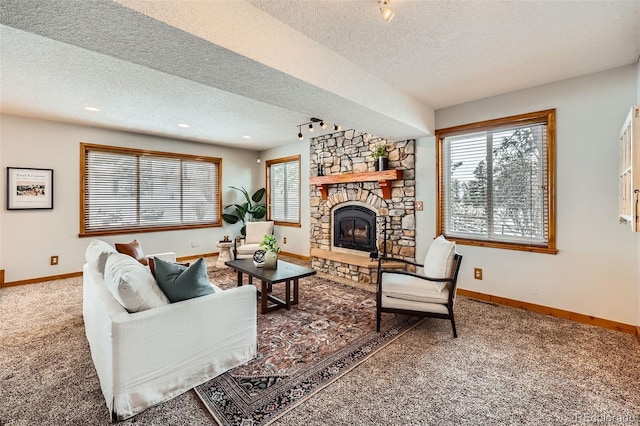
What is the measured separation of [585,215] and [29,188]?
734cm

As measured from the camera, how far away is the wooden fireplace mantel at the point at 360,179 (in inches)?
171

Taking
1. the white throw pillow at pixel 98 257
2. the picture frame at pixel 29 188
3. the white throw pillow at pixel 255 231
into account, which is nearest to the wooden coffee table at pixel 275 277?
the white throw pillow at pixel 98 257

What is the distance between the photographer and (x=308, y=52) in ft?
7.63

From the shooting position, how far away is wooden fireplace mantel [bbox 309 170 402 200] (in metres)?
4.35

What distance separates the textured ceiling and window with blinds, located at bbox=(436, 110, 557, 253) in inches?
19.2

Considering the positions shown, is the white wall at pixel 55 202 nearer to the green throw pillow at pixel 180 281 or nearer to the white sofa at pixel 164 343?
the white sofa at pixel 164 343

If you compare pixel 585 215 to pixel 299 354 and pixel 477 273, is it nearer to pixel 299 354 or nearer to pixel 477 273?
pixel 477 273

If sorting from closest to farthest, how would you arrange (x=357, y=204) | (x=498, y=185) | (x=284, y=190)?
(x=498, y=185) < (x=357, y=204) < (x=284, y=190)

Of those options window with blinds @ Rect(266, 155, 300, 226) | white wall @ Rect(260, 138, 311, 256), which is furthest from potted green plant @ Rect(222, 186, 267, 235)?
white wall @ Rect(260, 138, 311, 256)

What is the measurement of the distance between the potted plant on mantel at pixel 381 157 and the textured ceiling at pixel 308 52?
71 cm

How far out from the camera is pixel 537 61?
2.70m

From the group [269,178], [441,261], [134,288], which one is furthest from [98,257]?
[269,178]

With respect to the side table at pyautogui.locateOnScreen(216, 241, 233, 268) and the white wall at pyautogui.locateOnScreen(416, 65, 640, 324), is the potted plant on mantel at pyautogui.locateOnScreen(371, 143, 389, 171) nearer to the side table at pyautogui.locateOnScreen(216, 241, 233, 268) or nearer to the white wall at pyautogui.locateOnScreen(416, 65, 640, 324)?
the white wall at pyautogui.locateOnScreen(416, 65, 640, 324)

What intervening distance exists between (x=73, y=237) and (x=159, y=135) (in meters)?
2.28
